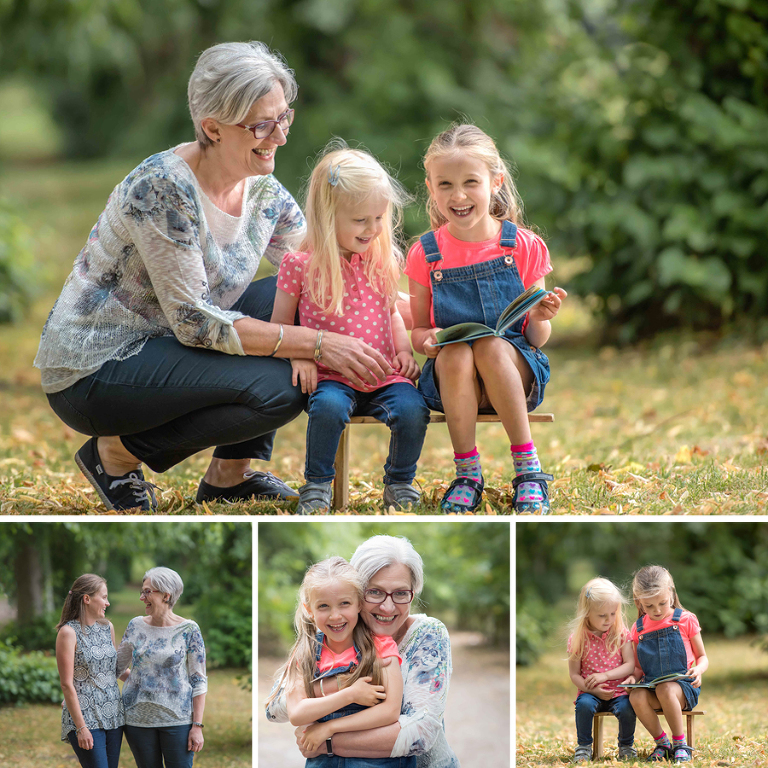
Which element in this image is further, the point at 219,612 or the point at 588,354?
the point at 588,354

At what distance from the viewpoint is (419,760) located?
2266 mm

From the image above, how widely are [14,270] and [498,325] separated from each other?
728 centimetres

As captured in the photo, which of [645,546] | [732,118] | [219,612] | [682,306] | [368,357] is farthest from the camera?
[682,306]

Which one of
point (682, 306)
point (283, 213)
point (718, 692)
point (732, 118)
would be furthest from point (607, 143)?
point (718, 692)

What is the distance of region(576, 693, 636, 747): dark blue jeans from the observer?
2.38m

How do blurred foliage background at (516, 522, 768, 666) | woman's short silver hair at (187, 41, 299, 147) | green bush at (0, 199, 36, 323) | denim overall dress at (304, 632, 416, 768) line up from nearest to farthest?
1. denim overall dress at (304, 632, 416, 768)
2. woman's short silver hair at (187, 41, 299, 147)
3. blurred foliage background at (516, 522, 768, 666)
4. green bush at (0, 199, 36, 323)

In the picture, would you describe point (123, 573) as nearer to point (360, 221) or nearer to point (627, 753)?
point (360, 221)

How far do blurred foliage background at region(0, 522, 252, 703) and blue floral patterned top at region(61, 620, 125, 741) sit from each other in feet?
0.16

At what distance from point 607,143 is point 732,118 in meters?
0.87

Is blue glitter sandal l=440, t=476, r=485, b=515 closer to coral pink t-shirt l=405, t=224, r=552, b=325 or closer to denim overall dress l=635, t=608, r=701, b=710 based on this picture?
coral pink t-shirt l=405, t=224, r=552, b=325

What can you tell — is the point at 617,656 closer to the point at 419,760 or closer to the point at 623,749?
the point at 623,749

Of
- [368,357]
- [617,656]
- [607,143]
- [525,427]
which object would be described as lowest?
[617,656]

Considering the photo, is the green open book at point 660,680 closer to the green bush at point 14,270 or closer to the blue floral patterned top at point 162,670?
the blue floral patterned top at point 162,670

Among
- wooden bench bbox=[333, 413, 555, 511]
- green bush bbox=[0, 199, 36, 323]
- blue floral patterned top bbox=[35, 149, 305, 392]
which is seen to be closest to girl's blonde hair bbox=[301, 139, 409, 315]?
blue floral patterned top bbox=[35, 149, 305, 392]
